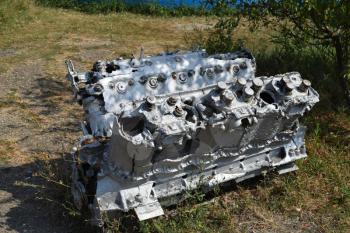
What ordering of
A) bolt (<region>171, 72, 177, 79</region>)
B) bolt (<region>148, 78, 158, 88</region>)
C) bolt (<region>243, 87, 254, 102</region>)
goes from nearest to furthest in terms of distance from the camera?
bolt (<region>243, 87, 254, 102</region>) → bolt (<region>148, 78, 158, 88</region>) → bolt (<region>171, 72, 177, 79</region>)

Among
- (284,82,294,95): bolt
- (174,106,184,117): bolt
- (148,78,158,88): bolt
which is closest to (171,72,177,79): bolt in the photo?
(148,78,158,88): bolt

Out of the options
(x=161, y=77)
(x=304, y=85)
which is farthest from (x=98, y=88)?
(x=304, y=85)

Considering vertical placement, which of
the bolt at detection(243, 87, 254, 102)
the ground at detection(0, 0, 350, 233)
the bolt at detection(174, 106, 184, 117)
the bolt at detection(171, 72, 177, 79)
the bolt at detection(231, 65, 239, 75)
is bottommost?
the ground at detection(0, 0, 350, 233)

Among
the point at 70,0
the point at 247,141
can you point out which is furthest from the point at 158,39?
the point at 247,141

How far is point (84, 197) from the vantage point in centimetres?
511

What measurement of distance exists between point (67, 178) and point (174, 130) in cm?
Result: 199

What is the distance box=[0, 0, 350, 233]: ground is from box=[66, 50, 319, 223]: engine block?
0.28 metres

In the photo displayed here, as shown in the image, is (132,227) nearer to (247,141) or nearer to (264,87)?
(247,141)

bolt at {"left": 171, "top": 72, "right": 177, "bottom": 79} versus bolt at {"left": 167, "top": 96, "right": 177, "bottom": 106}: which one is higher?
bolt at {"left": 171, "top": 72, "right": 177, "bottom": 79}

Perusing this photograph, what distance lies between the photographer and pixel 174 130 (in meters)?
4.67

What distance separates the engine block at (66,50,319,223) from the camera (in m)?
4.77

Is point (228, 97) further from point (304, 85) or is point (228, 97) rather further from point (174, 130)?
point (304, 85)

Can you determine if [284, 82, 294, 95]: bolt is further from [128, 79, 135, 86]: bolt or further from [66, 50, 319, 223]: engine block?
[128, 79, 135, 86]: bolt

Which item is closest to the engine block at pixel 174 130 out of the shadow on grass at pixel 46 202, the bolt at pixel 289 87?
the bolt at pixel 289 87
